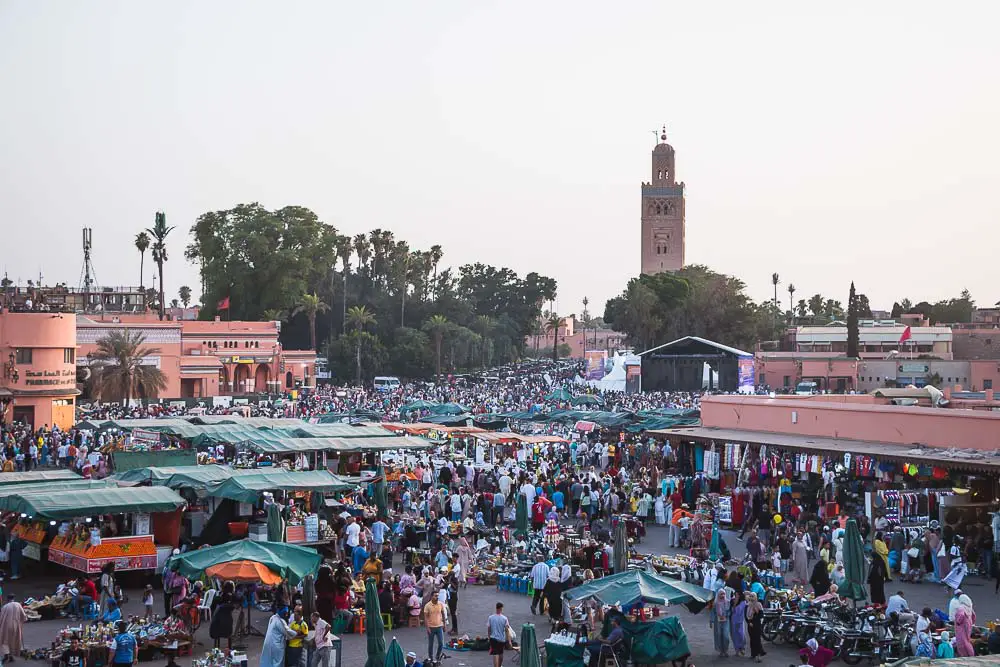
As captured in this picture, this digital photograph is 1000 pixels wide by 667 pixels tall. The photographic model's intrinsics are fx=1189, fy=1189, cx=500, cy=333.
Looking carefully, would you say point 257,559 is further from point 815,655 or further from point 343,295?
point 343,295

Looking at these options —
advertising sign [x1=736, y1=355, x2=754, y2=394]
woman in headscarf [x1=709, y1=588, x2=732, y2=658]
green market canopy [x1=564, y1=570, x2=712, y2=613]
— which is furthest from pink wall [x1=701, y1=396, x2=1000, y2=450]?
advertising sign [x1=736, y1=355, x2=754, y2=394]

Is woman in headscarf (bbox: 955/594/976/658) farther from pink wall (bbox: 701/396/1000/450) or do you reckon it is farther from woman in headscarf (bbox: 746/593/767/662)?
pink wall (bbox: 701/396/1000/450)

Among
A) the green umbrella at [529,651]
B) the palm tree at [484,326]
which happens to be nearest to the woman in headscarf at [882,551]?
the green umbrella at [529,651]

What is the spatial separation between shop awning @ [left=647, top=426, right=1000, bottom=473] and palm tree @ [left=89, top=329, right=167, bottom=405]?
1101 inches

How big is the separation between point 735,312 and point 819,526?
227 ft

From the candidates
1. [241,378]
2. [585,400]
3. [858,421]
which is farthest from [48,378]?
[241,378]

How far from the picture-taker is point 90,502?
55.0 ft

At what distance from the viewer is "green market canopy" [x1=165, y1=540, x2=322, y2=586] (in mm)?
14141

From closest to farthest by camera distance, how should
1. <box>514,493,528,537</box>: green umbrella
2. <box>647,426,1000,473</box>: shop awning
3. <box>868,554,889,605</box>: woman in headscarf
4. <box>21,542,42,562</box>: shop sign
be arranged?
<box>868,554,889,605</box>: woman in headscarf < <box>21,542,42,562</box>: shop sign < <box>647,426,1000,473</box>: shop awning < <box>514,493,528,537</box>: green umbrella

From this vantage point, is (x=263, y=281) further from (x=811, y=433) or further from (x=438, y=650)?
(x=438, y=650)

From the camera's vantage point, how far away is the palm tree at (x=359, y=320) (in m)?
80.6

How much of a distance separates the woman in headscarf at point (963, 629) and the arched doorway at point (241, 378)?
200 feet

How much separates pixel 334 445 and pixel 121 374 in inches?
1084

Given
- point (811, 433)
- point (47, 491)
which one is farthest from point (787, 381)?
point (47, 491)
